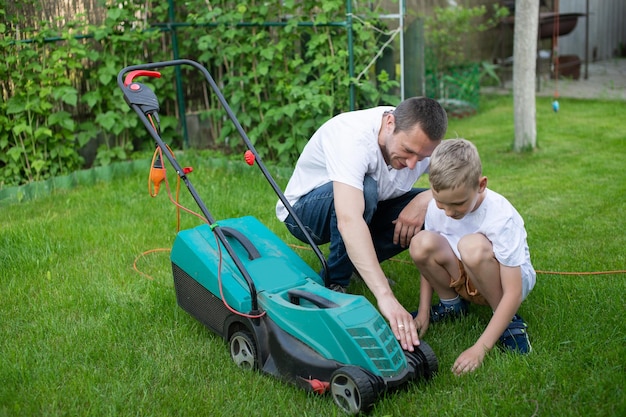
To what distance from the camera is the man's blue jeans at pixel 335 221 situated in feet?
10.9

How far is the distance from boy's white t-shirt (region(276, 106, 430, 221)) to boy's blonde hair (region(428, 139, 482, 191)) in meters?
0.37

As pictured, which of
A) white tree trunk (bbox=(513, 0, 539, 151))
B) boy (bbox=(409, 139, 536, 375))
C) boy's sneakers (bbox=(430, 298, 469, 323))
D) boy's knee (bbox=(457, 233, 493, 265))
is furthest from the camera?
white tree trunk (bbox=(513, 0, 539, 151))

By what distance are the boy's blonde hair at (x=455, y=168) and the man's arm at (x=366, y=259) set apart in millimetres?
334

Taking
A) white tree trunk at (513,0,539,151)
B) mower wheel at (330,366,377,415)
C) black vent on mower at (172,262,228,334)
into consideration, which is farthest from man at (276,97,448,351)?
white tree trunk at (513,0,539,151)

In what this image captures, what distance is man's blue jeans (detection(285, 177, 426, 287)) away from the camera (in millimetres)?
3330

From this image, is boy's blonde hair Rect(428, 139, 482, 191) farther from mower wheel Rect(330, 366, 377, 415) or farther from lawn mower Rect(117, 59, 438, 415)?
mower wheel Rect(330, 366, 377, 415)

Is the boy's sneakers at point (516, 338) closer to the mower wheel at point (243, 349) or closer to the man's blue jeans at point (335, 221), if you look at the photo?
the man's blue jeans at point (335, 221)

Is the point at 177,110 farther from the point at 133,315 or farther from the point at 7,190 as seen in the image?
the point at 133,315

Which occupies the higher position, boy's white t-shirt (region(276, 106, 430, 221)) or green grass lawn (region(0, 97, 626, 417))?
boy's white t-shirt (region(276, 106, 430, 221))

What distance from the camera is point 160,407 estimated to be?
262cm

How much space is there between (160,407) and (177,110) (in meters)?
4.32

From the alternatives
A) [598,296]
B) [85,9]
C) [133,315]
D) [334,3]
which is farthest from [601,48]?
[133,315]

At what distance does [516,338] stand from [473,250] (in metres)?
0.40

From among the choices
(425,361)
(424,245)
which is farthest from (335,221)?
(425,361)
